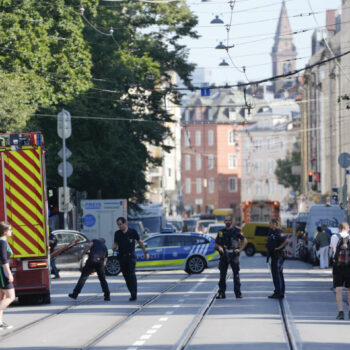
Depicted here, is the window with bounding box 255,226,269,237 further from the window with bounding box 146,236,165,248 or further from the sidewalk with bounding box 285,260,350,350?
the sidewalk with bounding box 285,260,350,350

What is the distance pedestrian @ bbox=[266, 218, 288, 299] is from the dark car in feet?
54.7

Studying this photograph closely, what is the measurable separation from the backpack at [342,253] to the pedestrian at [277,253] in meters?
4.60

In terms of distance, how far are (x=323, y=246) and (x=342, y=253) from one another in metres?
21.5

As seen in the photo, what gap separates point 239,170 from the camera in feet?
501

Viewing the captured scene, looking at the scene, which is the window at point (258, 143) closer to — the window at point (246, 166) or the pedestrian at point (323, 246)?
the window at point (246, 166)

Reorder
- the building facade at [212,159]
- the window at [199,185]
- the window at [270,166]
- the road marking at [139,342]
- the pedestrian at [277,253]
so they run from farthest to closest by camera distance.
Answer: the window at [199,185], the building facade at [212,159], the window at [270,166], the pedestrian at [277,253], the road marking at [139,342]

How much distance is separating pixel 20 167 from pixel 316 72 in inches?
2880

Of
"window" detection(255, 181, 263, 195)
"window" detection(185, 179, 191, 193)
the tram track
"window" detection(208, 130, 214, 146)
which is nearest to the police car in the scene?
the tram track

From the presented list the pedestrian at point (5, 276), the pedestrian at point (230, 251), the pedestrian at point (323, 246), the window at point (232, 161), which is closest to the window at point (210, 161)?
the window at point (232, 161)

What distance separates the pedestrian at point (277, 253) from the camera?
23531 millimetres

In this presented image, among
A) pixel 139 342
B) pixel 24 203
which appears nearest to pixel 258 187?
pixel 24 203

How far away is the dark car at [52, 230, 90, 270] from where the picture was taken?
3975 centimetres

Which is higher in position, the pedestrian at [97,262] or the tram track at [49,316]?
the pedestrian at [97,262]

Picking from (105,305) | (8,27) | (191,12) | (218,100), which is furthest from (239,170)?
(105,305)
